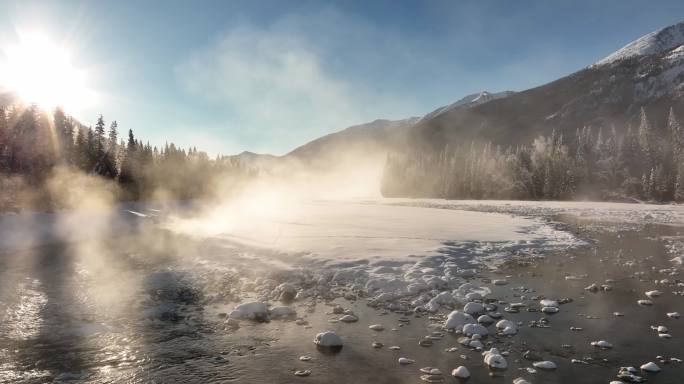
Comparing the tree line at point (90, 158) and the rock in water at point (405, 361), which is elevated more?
the tree line at point (90, 158)

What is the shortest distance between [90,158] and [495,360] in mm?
83110

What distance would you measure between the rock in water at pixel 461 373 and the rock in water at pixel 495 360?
28.5 inches

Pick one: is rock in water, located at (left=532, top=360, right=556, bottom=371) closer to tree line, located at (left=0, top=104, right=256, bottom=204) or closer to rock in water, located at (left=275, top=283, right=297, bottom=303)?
rock in water, located at (left=275, top=283, right=297, bottom=303)

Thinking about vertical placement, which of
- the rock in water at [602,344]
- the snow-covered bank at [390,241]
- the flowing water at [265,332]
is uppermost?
the snow-covered bank at [390,241]

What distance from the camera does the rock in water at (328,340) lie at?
32.4 ft

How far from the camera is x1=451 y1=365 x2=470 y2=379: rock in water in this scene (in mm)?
8017

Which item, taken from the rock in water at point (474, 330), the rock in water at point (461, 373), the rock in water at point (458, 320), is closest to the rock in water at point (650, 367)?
the rock in water at point (474, 330)

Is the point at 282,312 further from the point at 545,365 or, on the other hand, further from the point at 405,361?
the point at 545,365

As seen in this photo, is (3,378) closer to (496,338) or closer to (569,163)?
(496,338)

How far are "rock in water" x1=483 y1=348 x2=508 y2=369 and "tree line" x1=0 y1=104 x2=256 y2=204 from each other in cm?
6919

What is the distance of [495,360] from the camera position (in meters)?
8.53

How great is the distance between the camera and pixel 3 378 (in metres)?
8.26

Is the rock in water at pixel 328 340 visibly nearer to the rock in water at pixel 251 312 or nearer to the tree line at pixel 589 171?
the rock in water at pixel 251 312

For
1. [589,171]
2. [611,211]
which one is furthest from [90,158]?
[589,171]
